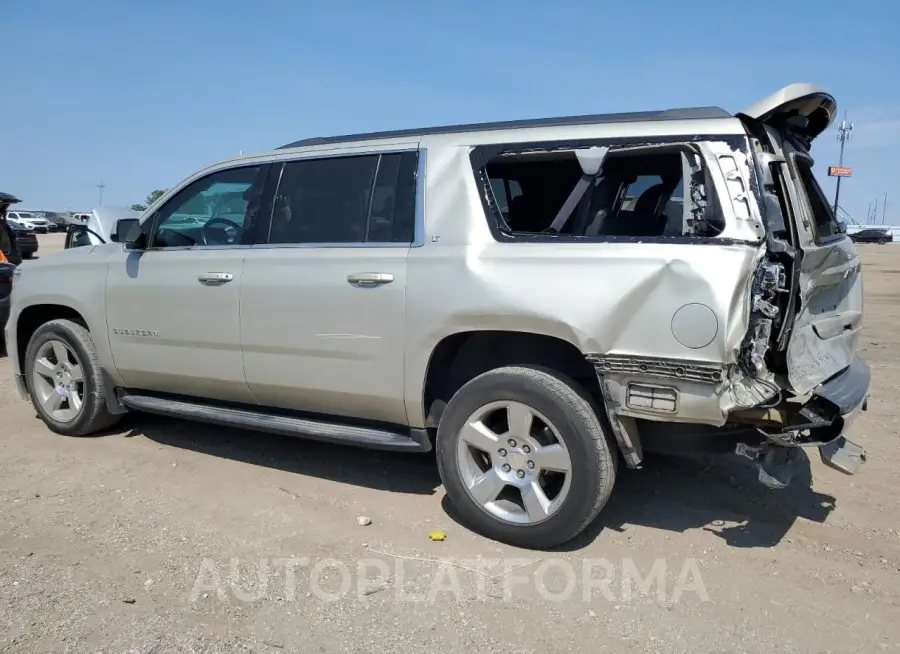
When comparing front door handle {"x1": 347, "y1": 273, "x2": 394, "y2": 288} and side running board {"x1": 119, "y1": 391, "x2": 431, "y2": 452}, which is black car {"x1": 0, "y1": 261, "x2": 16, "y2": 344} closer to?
side running board {"x1": 119, "y1": 391, "x2": 431, "y2": 452}

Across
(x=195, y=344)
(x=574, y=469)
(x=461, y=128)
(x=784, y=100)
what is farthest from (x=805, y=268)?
(x=195, y=344)

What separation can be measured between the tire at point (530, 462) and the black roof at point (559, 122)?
1257mm

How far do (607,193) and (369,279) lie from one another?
1.37 metres

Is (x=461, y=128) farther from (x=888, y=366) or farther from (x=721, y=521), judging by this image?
(x=888, y=366)

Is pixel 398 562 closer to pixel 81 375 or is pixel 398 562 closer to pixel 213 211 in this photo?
pixel 213 211

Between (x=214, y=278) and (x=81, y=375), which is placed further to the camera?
(x=81, y=375)

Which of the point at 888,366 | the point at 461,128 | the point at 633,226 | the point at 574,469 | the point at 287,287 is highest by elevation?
the point at 461,128

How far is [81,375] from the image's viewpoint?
522cm

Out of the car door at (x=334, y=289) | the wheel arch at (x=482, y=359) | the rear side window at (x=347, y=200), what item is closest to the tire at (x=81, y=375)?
the car door at (x=334, y=289)

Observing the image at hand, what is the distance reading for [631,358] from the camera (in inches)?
128

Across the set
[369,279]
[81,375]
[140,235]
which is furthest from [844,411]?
[81,375]

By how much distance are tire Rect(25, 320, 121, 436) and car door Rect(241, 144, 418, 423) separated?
4.76 ft

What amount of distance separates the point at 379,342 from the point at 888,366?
6068 mm

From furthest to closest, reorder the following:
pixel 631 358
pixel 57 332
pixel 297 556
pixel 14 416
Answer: pixel 14 416 < pixel 57 332 < pixel 297 556 < pixel 631 358
